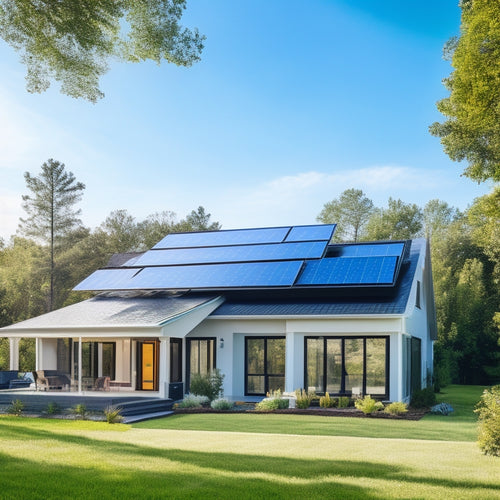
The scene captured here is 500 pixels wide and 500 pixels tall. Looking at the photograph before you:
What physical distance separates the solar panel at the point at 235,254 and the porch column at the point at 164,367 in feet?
20.1

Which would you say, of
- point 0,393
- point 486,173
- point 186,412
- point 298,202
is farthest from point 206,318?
point 298,202

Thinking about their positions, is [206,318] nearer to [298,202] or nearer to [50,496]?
[50,496]

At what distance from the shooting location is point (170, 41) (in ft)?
42.2

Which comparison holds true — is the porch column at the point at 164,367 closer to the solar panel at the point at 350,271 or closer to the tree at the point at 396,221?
the solar panel at the point at 350,271

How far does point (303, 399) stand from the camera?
19.8m

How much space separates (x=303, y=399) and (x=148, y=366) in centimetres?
619

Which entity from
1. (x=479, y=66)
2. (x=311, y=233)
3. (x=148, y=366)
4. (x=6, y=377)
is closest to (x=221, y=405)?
(x=148, y=366)

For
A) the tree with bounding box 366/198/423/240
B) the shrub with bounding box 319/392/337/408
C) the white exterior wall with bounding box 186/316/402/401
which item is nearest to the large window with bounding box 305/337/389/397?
the white exterior wall with bounding box 186/316/402/401

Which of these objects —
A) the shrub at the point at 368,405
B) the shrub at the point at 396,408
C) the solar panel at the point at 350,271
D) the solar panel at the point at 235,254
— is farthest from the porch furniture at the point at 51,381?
the shrub at the point at 396,408

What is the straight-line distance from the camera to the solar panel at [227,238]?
27734 millimetres

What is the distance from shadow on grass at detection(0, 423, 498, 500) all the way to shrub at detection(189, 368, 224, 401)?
10570mm

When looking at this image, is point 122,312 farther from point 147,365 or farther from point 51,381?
point 51,381

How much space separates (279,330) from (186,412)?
4.43 metres

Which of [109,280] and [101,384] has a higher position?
[109,280]
